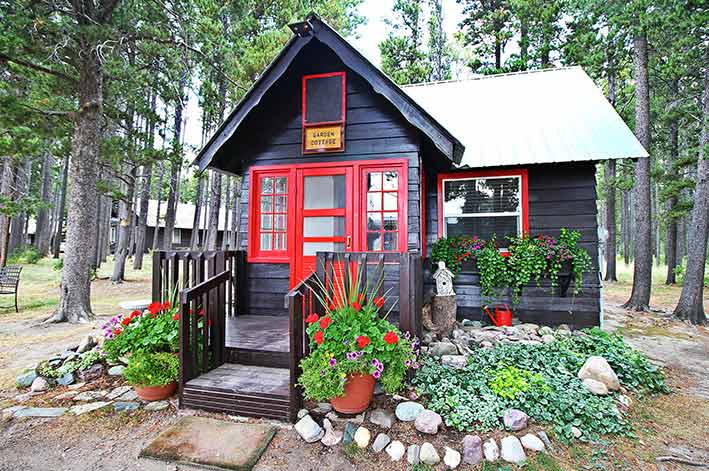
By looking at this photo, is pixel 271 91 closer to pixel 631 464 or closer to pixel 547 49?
pixel 631 464

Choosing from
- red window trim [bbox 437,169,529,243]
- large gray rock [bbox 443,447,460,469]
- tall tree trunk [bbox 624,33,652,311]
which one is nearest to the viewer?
large gray rock [bbox 443,447,460,469]

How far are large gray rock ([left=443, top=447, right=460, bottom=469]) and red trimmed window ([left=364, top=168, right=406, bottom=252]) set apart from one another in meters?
2.61

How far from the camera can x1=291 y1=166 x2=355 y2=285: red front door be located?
4.96m

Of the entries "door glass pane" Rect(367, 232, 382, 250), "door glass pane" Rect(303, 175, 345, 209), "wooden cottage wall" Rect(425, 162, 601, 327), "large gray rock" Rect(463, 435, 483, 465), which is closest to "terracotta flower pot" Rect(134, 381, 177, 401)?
"large gray rock" Rect(463, 435, 483, 465)

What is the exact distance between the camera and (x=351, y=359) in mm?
2777

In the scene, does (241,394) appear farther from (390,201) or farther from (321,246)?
(390,201)

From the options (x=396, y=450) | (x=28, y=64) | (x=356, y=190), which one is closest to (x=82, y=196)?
(x=28, y=64)

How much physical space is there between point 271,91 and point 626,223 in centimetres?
2673

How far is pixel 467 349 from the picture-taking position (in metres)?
4.27

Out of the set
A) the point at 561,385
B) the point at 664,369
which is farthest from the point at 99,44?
the point at 664,369

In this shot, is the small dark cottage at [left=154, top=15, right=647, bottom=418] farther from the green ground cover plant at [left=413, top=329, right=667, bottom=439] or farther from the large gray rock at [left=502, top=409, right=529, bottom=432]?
the large gray rock at [left=502, top=409, right=529, bottom=432]

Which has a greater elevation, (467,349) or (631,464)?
(467,349)

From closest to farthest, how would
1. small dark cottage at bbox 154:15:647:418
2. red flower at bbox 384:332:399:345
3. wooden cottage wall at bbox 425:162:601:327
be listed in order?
red flower at bbox 384:332:399:345 → small dark cottage at bbox 154:15:647:418 → wooden cottage wall at bbox 425:162:601:327

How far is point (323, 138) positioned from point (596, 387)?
13.9ft
